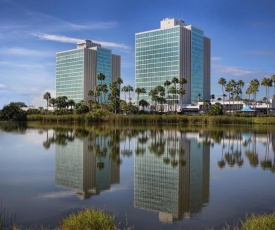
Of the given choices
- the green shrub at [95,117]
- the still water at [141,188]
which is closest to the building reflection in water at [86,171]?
the still water at [141,188]

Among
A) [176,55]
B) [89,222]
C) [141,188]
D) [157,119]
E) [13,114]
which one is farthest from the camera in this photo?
[176,55]

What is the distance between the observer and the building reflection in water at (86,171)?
19.6 metres

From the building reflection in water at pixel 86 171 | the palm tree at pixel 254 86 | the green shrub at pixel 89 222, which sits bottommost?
the building reflection in water at pixel 86 171

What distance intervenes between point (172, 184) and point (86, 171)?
23.3 feet

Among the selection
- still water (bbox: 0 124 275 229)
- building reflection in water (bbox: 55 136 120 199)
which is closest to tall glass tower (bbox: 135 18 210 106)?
building reflection in water (bbox: 55 136 120 199)

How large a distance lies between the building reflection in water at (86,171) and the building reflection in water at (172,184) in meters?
1.90

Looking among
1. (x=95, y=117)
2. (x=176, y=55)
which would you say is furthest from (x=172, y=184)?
(x=176, y=55)

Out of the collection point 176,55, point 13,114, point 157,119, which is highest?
point 176,55

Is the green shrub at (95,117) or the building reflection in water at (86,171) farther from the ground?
the green shrub at (95,117)

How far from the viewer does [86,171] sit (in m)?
24.5

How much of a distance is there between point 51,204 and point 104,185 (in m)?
4.82

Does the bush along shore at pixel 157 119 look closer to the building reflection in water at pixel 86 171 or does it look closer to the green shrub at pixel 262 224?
the building reflection in water at pixel 86 171

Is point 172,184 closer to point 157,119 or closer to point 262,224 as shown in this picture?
point 262,224

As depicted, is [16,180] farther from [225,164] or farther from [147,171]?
[225,164]
